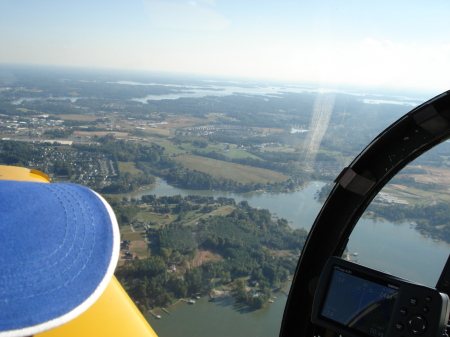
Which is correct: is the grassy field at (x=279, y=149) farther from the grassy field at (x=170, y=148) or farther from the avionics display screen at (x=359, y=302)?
the avionics display screen at (x=359, y=302)

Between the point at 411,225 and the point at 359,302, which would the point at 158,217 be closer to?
the point at 411,225

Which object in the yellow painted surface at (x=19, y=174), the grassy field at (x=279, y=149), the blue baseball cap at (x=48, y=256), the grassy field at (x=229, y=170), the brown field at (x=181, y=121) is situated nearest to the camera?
the blue baseball cap at (x=48, y=256)

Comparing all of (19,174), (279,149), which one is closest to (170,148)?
(279,149)

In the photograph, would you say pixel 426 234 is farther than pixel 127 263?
No

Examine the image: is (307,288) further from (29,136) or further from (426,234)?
(29,136)

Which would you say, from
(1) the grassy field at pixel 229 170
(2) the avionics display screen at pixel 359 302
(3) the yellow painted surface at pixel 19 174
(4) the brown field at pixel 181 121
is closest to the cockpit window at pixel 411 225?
(2) the avionics display screen at pixel 359 302

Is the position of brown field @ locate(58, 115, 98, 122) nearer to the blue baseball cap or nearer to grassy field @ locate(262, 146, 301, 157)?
grassy field @ locate(262, 146, 301, 157)

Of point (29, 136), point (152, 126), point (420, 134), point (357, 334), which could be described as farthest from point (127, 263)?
point (152, 126)
